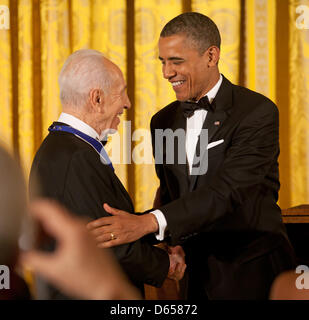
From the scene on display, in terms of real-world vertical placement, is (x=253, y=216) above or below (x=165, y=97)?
below

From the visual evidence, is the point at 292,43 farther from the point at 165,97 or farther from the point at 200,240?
the point at 200,240

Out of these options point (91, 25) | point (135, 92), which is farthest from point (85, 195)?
point (91, 25)

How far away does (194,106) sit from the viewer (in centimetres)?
169

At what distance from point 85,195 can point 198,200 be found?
0.37m

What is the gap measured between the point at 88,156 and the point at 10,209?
0.26m

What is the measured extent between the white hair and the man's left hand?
30cm

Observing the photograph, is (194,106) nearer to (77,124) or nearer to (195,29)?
(195,29)

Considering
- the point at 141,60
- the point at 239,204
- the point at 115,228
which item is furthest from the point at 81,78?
the point at 141,60

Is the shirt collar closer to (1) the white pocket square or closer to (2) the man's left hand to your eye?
(2) the man's left hand

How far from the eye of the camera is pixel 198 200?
4.99ft

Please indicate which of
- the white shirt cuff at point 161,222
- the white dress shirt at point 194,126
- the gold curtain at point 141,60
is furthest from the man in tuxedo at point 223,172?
the gold curtain at point 141,60

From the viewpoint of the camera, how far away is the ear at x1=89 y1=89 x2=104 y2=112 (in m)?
1.38

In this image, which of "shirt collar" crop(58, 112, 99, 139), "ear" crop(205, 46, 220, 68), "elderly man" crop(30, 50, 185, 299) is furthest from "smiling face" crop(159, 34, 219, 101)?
"shirt collar" crop(58, 112, 99, 139)

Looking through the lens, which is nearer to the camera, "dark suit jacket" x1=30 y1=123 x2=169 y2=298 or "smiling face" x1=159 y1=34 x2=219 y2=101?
"dark suit jacket" x1=30 y1=123 x2=169 y2=298
